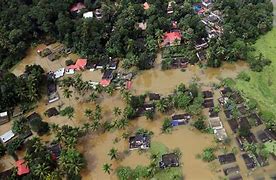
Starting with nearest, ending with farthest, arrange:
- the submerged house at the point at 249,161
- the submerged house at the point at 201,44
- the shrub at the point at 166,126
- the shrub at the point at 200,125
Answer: the submerged house at the point at 249,161 < the shrub at the point at 200,125 < the shrub at the point at 166,126 < the submerged house at the point at 201,44

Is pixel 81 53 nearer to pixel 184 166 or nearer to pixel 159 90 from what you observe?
pixel 159 90

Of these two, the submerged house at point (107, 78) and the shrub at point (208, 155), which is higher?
the submerged house at point (107, 78)

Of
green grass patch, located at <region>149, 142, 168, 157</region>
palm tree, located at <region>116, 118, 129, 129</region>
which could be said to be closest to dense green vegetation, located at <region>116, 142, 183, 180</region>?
green grass patch, located at <region>149, 142, 168, 157</region>

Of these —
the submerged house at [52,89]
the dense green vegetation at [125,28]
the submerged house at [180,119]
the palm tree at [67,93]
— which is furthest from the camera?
the dense green vegetation at [125,28]

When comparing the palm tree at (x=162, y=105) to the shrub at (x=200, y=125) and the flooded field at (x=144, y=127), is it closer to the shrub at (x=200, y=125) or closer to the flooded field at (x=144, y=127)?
the flooded field at (x=144, y=127)

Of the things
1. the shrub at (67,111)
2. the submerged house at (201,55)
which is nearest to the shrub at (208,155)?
the submerged house at (201,55)

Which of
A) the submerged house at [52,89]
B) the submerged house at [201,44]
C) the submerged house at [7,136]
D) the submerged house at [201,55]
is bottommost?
the submerged house at [7,136]

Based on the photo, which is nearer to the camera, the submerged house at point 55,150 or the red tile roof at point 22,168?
the red tile roof at point 22,168
